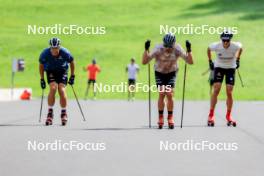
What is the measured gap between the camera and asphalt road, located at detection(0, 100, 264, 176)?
8.61 m

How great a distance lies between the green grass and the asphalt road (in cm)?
2520

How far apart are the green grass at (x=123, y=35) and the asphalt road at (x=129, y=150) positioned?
2520cm

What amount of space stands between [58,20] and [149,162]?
6565 centimetres

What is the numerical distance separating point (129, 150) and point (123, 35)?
174 ft

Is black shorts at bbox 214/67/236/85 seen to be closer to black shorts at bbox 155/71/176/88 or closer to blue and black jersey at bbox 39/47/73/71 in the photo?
black shorts at bbox 155/71/176/88

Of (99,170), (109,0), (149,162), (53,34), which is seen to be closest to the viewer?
(99,170)

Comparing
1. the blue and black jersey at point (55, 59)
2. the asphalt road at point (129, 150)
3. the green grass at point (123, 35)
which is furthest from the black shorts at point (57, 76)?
the green grass at point (123, 35)

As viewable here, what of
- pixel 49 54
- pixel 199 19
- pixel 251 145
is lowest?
pixel 251 145

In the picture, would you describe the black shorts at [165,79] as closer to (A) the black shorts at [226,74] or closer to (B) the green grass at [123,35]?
(A) the black shorts at [226,74]

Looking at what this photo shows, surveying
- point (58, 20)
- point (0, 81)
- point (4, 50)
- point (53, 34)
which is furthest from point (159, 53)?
point (58, 20)

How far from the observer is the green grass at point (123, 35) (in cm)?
4744

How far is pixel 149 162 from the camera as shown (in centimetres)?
938

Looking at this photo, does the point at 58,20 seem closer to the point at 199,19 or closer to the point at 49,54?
Answer: the point at 199,19

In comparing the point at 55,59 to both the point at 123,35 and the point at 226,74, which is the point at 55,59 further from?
the point at 123,35
